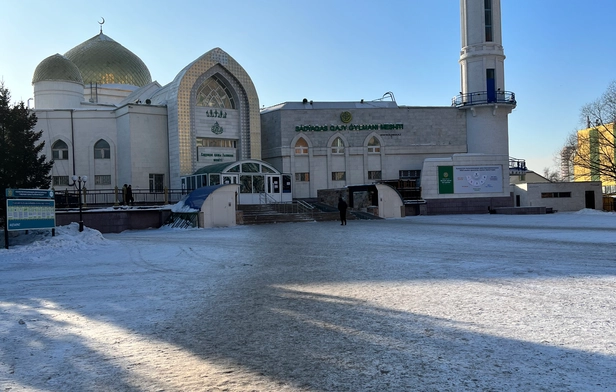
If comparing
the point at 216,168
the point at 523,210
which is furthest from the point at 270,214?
the point at 523,210

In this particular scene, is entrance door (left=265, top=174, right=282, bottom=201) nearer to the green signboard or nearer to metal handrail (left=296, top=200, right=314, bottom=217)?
metal handrail (left=296, top=200, right=314, bottom=217)

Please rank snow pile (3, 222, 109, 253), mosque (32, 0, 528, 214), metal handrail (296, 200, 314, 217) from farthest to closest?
1. mosque (32, 0, 528, 214)
2. metal handrail (296, 200, 314, 217)
3. snow pile (3, 222, 109, 253)

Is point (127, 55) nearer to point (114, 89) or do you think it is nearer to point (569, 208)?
point (114, 89)

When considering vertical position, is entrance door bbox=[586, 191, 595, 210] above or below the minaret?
below

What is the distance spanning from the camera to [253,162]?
35000mm

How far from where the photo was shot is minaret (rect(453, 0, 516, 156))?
1640 inches

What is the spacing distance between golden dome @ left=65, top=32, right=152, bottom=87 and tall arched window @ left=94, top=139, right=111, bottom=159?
931cm

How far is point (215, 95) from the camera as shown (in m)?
38.2

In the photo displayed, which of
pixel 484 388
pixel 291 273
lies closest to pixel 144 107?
pixel 291 273

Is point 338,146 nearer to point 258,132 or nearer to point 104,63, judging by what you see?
point 258,132

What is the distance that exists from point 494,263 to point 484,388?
7.15 metres

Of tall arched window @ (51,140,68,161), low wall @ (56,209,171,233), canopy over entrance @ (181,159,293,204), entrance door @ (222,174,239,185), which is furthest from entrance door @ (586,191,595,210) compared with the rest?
tall arched window @ (51,140,68,161)

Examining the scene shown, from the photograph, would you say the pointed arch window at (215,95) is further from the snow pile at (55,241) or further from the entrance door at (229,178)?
the snow pile at (55,241)

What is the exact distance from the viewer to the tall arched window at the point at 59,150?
3653 cm
